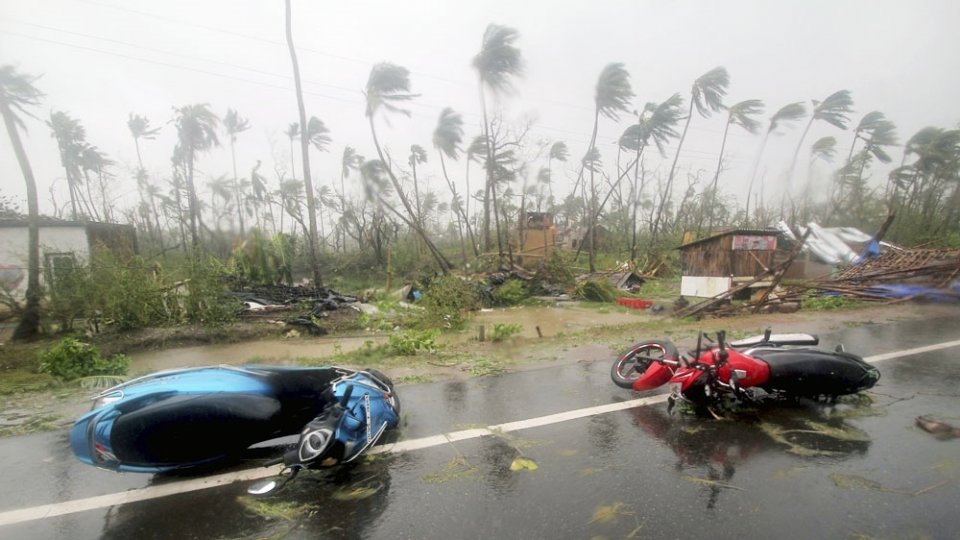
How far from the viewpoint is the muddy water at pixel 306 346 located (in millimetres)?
9398

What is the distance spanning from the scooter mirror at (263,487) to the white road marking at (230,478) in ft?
0.60

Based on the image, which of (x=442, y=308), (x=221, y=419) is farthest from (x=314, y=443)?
(x=442, y=308)

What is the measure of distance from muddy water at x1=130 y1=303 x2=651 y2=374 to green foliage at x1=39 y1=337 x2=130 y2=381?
2.87ft

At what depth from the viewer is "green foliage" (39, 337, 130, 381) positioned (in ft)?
22.8

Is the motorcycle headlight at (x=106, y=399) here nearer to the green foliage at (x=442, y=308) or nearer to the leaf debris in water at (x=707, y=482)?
the leaf debris in water at (x=707, y=482)

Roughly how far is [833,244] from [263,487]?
22100mm

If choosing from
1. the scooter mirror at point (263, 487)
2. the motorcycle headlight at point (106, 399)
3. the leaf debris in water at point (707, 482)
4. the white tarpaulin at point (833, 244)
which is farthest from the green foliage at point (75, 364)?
the white tarpaulin at point (833, 244)

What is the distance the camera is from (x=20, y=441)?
4105 millimetres

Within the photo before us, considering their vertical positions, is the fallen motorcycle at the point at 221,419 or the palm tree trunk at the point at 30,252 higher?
the palm tree trunk at the point at 30,252

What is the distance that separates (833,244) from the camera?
18.4 metres

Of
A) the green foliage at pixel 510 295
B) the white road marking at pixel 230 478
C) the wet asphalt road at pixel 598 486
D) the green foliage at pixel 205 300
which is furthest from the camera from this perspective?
the green foliage at pixel 510 295

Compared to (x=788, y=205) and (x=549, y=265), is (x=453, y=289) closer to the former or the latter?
(x=549, y=265)

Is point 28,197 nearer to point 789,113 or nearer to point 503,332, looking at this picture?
point 503,332

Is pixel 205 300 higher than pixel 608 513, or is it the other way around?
pixel 205 300
